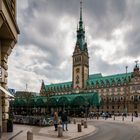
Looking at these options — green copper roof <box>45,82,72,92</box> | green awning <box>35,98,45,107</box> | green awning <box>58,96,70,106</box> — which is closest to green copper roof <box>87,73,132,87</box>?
green copper roof <box>45,82,72,92</box>

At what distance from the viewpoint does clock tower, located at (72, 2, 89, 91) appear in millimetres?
134125

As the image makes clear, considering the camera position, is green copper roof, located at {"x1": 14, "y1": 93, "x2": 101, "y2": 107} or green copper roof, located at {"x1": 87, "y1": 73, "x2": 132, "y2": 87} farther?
green copper roof, located at {"x1": 87, "y1": 73, "x2": 132, "y2": 87}

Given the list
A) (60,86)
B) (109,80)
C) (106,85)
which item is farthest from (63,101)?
(60,86)

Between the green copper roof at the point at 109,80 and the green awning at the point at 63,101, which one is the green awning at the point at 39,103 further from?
the green copper roof at the point at 109,80

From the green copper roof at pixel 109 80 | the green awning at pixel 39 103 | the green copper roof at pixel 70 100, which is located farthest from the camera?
the green copper roof at pixel 109 80

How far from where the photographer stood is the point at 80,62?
443 ft

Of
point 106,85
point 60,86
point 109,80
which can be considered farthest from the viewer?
point 60,86

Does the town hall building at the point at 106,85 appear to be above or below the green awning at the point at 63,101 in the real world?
above

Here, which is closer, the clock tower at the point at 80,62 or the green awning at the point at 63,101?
the green awning at the point at 63,101

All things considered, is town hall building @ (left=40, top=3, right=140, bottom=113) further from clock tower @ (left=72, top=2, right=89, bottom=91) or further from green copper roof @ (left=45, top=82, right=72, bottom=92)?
green copper roof @ (left=45, top=82, right=72, bottom=92)

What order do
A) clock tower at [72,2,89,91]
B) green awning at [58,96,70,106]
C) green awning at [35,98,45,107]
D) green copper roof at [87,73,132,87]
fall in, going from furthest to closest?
clock tower at [72,2,89,91], green copper roof at [87,73,132,87], green awning at [35,98,45,107], green awning at [58,96,70,106]

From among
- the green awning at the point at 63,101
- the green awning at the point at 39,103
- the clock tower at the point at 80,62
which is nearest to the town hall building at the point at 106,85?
the clock tower at the point at 80,62

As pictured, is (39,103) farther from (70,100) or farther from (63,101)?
(70,100)

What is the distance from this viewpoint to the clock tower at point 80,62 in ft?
440
